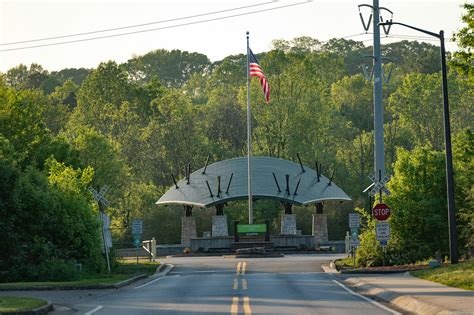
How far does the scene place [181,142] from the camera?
10619 centimetres

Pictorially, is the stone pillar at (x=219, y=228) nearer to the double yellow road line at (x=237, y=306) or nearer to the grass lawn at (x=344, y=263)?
the grass lawn at (x=344, y=263)

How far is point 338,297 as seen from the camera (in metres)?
29.9

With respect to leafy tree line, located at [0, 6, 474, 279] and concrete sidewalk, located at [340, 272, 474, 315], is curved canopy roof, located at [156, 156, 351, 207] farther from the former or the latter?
concrete sidewalk, located at [340, 272, 474, 315]

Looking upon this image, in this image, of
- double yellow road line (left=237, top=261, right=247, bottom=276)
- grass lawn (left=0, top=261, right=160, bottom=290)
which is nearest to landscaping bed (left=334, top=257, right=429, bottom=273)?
double yellow road line (left=237, top=261, right=247, bottom=276)

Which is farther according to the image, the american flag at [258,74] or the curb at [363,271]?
the american flag at [258,74]

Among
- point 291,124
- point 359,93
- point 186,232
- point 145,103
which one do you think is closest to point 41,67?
point 145,103

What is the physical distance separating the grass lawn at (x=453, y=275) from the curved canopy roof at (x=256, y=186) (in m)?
38.0

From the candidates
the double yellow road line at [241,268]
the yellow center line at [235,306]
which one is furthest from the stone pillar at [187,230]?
the yellow center line at [235,306]

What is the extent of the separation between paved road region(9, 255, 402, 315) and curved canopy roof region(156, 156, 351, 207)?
2943 centimetres

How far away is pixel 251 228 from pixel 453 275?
3868 cm

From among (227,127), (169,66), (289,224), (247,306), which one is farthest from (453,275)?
(169,66)

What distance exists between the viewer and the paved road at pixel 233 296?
26016 mm

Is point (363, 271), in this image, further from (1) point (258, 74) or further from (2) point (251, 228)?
(2) point (251, 228)

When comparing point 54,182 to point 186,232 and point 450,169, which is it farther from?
point 186,232
